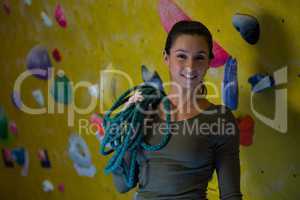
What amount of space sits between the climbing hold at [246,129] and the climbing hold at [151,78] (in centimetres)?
30

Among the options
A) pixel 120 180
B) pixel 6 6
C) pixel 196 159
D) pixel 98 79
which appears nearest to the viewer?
pixel 196 159

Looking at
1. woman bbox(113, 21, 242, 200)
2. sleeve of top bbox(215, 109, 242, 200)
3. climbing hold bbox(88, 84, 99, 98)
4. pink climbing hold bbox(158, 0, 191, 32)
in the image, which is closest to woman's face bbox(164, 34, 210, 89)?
woman bbox(113, 21, 242, 200)

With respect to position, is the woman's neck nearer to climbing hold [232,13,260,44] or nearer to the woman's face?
the woman's face

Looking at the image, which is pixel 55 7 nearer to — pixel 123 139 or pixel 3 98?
pixel 3 98

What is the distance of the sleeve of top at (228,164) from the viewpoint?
96 cm

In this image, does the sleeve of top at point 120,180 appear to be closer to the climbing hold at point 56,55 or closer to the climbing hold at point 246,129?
the climbing hold at point 246,129

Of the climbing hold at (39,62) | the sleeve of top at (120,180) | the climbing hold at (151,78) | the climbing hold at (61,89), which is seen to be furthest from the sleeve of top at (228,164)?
the climbing hold at (39,62)

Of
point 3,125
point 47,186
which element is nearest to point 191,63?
point 47,186

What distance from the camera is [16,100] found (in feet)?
5.58

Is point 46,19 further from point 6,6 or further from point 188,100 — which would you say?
point 188,100

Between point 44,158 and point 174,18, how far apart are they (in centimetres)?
85

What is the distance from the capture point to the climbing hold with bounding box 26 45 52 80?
157 cm

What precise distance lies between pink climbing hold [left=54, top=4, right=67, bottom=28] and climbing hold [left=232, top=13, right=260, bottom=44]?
713 millimetres

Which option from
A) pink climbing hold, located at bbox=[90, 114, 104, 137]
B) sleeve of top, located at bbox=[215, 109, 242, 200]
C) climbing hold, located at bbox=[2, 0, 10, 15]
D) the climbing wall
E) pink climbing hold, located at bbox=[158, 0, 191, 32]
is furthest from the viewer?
climbing hold, located at bbox=[2, 0, 10, 15]
